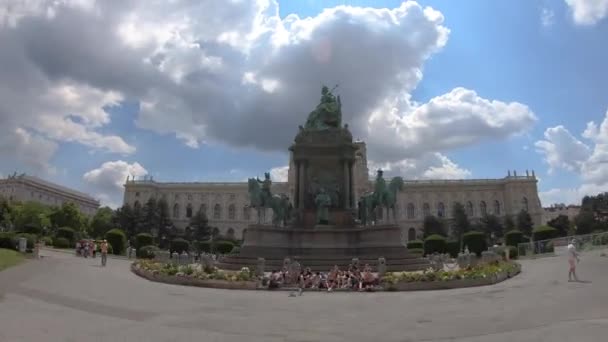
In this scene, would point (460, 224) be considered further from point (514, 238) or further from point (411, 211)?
point (514, 238)

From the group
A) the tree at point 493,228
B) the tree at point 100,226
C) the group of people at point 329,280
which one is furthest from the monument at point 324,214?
the tree at point 493,228

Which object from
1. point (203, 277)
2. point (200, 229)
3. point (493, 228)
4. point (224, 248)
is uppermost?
point (200, 229)

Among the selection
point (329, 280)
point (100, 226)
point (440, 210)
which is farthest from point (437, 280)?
point (440, 210)

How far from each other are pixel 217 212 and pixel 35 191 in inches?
2225

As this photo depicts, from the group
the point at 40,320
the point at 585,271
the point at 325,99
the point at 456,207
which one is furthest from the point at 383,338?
the point at 456,207

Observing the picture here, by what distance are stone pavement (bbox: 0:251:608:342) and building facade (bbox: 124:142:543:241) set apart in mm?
105566

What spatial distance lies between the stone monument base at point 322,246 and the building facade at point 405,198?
93.9 m

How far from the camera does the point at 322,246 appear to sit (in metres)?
26.7

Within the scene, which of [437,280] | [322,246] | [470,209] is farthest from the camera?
[470,209]

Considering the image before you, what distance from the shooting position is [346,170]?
31000mm

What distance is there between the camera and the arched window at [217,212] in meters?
139

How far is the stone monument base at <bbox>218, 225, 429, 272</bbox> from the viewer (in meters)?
25.1

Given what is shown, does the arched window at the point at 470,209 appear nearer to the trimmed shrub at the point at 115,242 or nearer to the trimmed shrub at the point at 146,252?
the trimmed shrub at the point at 115,242

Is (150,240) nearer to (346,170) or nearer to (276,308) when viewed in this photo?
(346,170)
